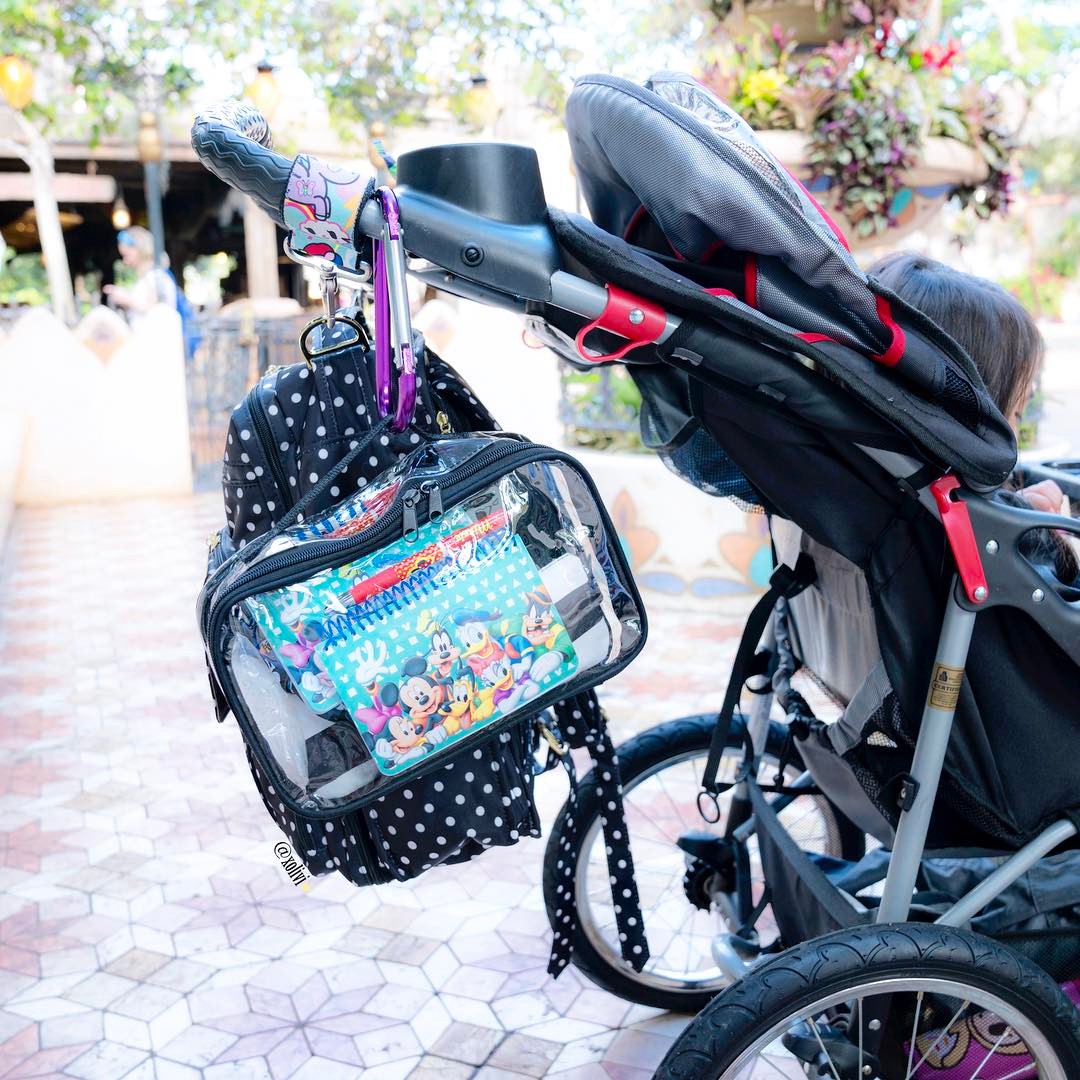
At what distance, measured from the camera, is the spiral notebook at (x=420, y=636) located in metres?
1.16

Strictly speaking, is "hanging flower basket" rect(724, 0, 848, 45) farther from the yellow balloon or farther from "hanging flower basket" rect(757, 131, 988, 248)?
the yellow balloon

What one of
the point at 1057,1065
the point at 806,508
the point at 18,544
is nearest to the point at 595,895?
the point at 1057,1065

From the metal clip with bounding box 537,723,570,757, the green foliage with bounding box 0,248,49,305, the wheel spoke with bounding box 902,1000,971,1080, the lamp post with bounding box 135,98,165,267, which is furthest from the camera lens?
the green foliage with bounding box 0,248,49,305

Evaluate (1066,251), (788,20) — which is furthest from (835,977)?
(1066,251)

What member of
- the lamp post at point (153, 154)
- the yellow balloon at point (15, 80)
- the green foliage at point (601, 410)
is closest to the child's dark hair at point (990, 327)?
the green foliage at point (601, 410)

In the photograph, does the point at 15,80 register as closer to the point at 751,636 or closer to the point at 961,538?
the point at 751,636

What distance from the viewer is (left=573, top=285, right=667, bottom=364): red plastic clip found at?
1.19 meters

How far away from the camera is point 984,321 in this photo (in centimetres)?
149

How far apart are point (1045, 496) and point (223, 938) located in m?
1.75

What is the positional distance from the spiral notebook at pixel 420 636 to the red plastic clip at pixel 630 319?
0.24 meters

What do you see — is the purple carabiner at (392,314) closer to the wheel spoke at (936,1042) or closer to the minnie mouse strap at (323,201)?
→ the minnie mouse strap at (323,201)

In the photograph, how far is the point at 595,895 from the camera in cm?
233

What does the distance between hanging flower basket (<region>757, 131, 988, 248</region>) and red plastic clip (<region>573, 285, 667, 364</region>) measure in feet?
9.27

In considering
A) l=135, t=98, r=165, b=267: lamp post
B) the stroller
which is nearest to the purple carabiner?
the stroller
